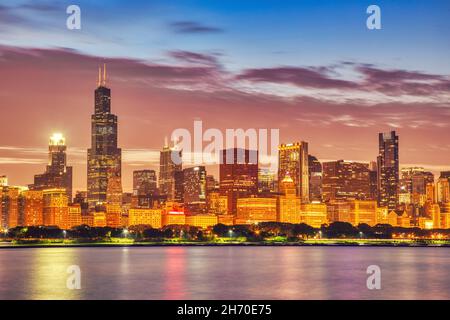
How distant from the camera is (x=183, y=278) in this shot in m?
99.3

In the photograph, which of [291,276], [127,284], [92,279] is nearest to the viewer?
[127,284]

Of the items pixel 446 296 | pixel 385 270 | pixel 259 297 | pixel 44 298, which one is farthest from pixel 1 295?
pixel 385 270

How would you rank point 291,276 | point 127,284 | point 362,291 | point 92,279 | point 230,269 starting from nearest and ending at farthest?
point 362,291, point 127,284, point 92,279, point 291,276, point 230,269

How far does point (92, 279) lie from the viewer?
96188 millimetres

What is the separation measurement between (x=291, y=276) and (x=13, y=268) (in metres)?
42.7
